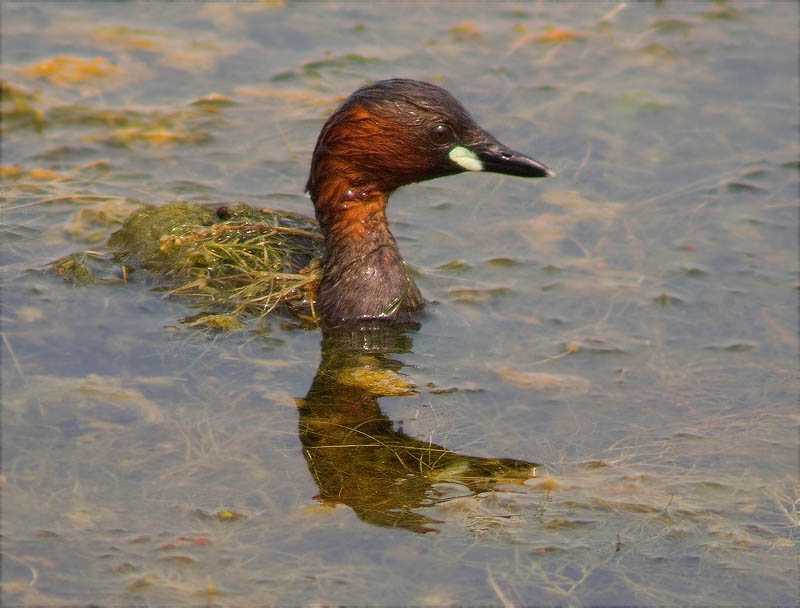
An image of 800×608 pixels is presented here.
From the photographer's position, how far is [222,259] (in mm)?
7105

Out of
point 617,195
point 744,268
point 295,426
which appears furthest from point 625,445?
point 617,195

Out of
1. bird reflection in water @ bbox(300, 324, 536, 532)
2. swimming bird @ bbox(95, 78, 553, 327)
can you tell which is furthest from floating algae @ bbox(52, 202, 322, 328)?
bird reflection in water @ bbox(300, 324, 536, 532)

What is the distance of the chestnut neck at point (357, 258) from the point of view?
273 inches

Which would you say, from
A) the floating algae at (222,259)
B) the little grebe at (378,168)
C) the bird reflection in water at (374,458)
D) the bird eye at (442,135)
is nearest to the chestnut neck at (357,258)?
the little grebe at (378,168)

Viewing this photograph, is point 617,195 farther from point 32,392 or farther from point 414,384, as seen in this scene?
point 32,392

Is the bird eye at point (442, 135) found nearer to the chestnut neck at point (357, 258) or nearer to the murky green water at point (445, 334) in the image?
the chestnut neck at point (357, 258)

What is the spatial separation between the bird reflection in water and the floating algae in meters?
0.53

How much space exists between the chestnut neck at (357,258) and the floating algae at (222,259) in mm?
212

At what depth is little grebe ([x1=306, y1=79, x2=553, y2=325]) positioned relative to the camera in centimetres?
669

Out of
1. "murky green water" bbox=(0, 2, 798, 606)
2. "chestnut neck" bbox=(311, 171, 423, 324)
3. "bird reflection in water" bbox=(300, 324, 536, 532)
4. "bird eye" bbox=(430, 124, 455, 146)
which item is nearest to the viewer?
"murky green water" bbox=(0, 2, 798, 606)

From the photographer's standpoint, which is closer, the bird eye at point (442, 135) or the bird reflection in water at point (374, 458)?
the bird reflection in water at point (374, 458)

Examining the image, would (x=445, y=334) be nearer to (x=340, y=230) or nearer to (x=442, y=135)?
(x=340, y=230)

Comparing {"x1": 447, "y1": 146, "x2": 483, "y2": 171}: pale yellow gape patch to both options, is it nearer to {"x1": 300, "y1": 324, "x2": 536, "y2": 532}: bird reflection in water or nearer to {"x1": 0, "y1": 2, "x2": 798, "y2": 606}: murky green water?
{"x1": 0, "y1": 2, "x2": 798, "y2": 606}: murky green water

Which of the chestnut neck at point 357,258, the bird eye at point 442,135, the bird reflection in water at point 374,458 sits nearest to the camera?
the bird reflection in water at point 374,458
